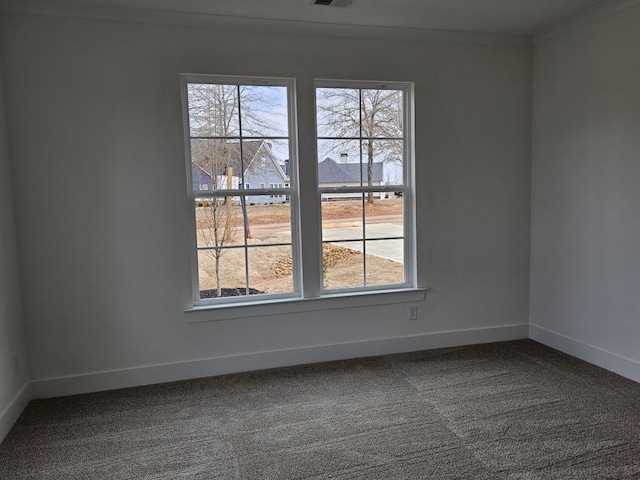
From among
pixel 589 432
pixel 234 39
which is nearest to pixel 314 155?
pixel 234 39

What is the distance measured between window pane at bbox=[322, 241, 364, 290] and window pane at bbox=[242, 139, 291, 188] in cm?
65

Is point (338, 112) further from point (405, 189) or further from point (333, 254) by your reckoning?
point (333, 254)

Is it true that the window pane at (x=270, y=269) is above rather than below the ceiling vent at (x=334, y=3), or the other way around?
below

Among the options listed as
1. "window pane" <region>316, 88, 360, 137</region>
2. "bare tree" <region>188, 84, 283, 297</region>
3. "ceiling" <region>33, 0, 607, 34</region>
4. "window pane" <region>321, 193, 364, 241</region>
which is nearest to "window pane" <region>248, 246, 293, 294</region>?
"bare tree" <region>188, 84, 283, 297</region>

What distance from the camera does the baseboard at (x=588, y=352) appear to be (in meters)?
3.17

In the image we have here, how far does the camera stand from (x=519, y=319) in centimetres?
407

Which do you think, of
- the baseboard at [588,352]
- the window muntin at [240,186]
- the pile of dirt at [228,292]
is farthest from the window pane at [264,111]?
the baseboard at [588,352]

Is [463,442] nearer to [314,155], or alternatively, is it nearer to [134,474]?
[134,474]

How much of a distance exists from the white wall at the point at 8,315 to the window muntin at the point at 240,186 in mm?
1113

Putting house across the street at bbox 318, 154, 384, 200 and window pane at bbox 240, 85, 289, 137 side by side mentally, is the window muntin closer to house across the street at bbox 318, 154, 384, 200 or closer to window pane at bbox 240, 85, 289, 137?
window pane at bbox 240, 85, 289, 137

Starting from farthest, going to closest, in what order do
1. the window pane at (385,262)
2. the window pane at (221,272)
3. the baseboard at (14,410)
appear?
the window pane at (385,262) < the window pane at (221,272) < the baseboard at (14,410)

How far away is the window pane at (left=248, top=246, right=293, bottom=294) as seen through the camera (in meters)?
3.55

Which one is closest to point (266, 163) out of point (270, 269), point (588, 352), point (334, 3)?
point (270, 269)

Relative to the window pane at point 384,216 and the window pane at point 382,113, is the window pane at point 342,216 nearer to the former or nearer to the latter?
the window pane at point 384,216
